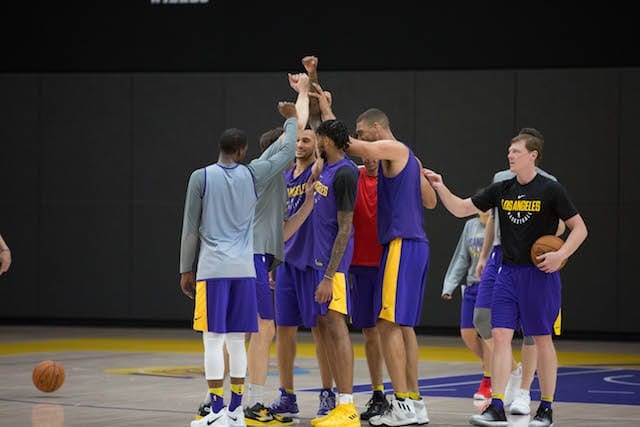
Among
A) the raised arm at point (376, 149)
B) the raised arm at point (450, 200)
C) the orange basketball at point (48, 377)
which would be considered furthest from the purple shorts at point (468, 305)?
the orange basketball at point (48, 377)

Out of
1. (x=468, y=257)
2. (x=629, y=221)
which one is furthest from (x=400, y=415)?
(x=629, y=221)

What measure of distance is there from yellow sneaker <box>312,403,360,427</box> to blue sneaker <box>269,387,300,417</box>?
0.67 m

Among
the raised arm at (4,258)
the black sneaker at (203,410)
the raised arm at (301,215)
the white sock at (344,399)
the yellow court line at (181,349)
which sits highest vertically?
the raised arm at (301,215)

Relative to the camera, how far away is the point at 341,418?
833cm

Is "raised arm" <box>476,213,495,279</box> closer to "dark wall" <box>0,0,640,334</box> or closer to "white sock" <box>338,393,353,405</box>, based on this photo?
"white sock" <box>338,393,353,405</box>

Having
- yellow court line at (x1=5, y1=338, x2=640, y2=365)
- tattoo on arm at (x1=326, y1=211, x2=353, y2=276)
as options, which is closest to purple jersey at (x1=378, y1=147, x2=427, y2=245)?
tattoo on arm at (x1=326, y1=211, x2=353, y2=276)

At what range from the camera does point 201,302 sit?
821 centimetres

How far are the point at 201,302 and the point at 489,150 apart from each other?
31.6ft

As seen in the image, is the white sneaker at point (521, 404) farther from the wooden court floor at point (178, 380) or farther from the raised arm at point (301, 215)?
the raised arm at point (301, 215)

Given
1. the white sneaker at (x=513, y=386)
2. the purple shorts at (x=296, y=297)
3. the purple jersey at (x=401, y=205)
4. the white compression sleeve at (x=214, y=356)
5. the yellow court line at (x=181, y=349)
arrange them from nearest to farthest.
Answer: the white compression sleeve at (x=214, y=356), the purple shorts at (x=296, y=297), the purple jersey at (x=401, y=205), the white sneaker at (x=513, y=386), the yellow court line at (x=181, y=349)

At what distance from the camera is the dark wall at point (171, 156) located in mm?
16875

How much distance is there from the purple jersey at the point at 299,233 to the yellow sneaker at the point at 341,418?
1069mm

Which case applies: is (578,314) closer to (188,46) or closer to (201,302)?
(188,46)

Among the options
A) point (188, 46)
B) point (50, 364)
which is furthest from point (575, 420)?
point (188, 46)
